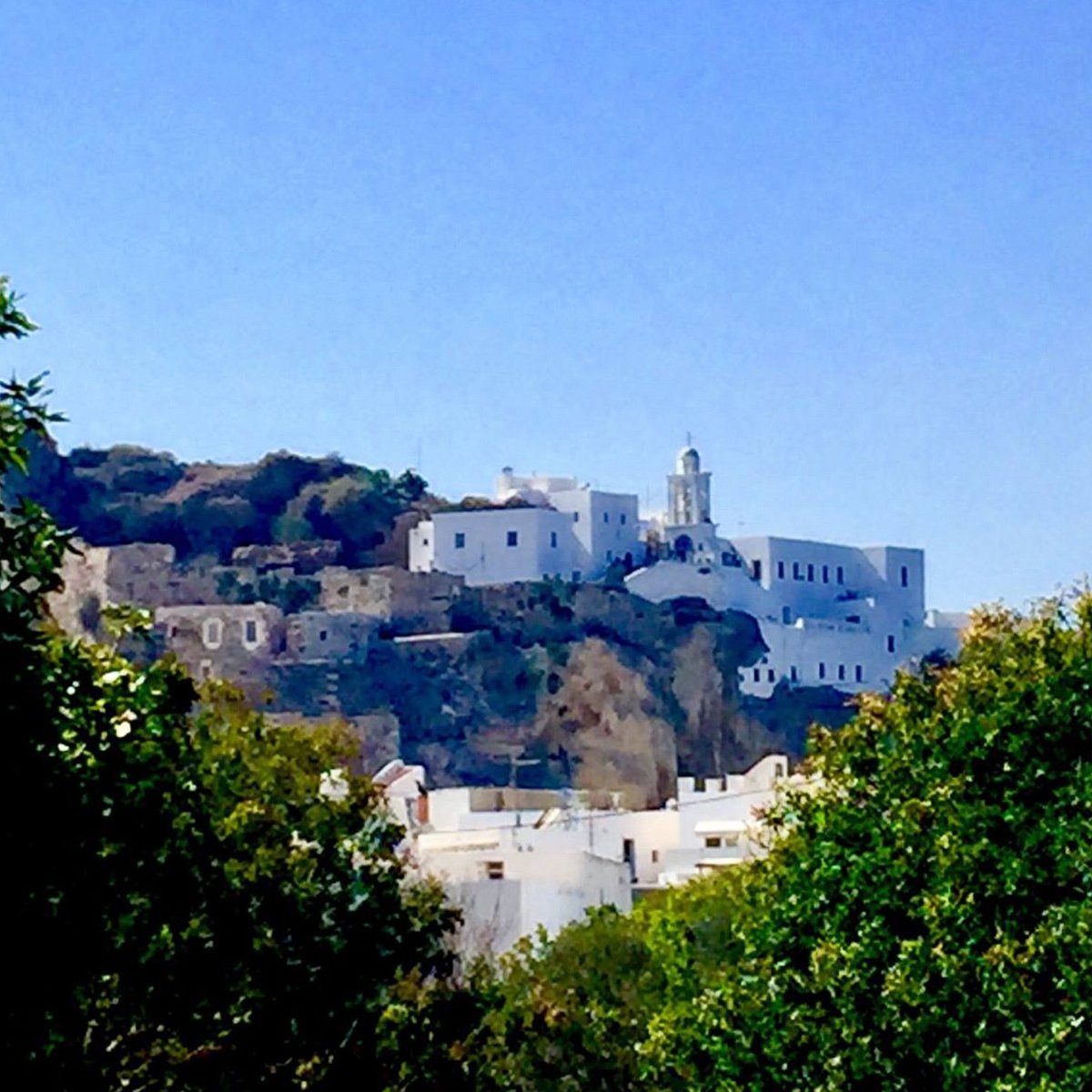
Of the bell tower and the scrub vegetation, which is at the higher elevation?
the bell tower

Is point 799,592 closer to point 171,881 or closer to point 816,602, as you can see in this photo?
point 816,602

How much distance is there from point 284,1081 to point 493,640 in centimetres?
12520

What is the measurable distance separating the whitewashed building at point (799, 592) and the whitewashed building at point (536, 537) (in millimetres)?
2089

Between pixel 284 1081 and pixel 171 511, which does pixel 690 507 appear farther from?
pixel 284 1081

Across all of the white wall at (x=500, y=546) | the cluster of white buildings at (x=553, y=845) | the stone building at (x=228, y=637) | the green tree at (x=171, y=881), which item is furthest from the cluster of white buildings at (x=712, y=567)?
the green tree at (x=171, y=881)

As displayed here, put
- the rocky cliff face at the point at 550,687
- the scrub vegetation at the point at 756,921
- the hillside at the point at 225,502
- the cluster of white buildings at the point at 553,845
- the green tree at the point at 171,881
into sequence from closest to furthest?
the green tree at the point at 171,881
the scrub vegetation at the point at 756,921
the cluster of white buildings at the point at 553,845
the rocky cliff face at the point at 550,687
the hillside at the point at 225,502

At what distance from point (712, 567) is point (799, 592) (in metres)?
5.04

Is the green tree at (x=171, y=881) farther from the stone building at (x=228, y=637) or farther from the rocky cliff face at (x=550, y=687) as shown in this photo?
the stone building at (x=228, y=637)

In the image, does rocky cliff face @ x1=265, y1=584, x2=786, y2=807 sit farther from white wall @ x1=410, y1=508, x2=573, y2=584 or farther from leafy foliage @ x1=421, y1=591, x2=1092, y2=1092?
leafy foliage @ x1=421, y1=591, x2=1092, y2=1092

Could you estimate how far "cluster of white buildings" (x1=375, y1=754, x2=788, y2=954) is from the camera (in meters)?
61.2

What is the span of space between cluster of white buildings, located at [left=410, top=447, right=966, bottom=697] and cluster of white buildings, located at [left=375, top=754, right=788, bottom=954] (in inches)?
1479

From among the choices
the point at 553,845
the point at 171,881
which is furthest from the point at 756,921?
the point at 553,845

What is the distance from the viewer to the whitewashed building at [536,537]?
154 m

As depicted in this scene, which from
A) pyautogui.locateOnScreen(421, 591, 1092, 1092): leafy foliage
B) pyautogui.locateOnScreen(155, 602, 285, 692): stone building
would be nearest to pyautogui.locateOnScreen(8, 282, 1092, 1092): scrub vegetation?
pyautogui.locateOnScreen(421, 591, 1092, 1092): leafy foliage
